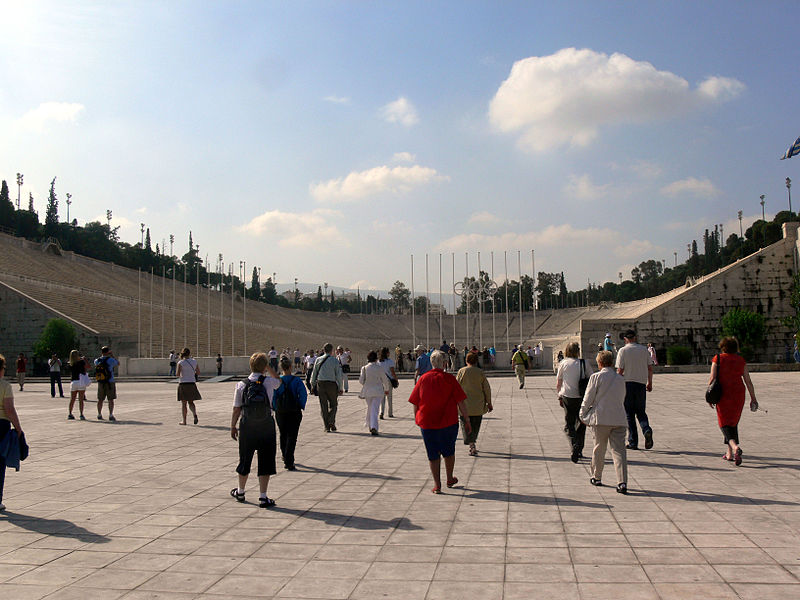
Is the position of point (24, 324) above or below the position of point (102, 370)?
above

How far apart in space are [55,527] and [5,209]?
75801mm

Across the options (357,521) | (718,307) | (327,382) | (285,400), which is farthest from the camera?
(718,307)

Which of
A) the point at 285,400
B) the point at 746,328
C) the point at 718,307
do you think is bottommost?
the point at 285,400

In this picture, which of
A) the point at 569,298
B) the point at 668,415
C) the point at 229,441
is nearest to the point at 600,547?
the point at 229,441

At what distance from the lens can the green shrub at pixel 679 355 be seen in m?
33.3

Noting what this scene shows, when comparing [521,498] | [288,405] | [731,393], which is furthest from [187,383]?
[731,393]

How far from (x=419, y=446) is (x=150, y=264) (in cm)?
8038

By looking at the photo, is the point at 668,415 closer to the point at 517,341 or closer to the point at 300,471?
the point at 300,471

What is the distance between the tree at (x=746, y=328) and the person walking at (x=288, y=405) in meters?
31.6

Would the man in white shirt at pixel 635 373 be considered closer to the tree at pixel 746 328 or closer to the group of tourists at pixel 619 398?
the group of tourists at pixel 619 398

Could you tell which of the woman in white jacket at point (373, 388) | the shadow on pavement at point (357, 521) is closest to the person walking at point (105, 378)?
the woman in white jacket at point (373, 388)

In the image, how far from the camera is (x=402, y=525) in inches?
216

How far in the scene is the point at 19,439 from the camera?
6.39m

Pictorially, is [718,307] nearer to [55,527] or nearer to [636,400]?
[636,400]
